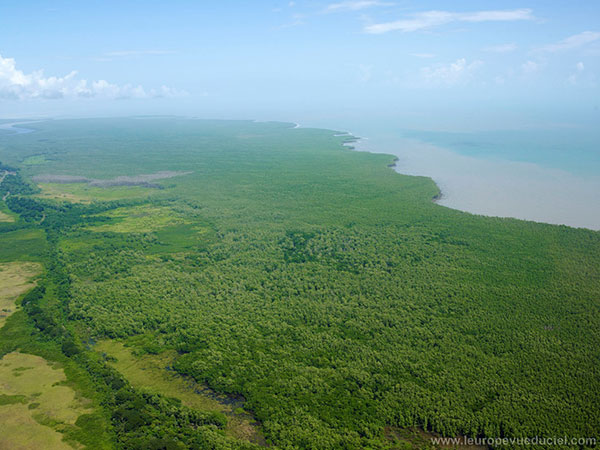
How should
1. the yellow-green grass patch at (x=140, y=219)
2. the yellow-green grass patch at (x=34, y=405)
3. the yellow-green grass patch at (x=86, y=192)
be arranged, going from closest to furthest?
the yellow-green grass patch at (x=34, y=405), the yellow-green grass patch at (x=140, y=219), the yellow-green grass patch at (x=86, y=192)

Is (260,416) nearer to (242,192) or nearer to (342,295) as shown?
(342,295)

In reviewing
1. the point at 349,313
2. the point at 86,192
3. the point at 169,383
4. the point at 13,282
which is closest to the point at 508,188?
the point at 349,313

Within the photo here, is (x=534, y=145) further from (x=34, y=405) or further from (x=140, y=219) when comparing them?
(x=34, y=405)

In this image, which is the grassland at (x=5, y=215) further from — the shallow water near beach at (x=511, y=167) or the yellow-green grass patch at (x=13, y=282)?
the shallow water near beach at (x=511, y=167)

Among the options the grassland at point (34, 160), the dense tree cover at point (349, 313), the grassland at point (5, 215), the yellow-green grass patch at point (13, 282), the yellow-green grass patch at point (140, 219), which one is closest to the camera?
the dense tree cover at point (349, 313)

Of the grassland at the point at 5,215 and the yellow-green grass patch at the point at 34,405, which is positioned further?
the grassland at the point at 5,215

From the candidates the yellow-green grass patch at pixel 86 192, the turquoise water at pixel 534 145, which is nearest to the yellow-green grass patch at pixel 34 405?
the yellow-green grass patch at pixel 86 192

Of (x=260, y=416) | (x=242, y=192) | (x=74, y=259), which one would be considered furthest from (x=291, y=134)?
(x=260, y=416)
